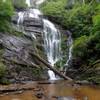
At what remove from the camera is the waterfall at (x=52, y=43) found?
34375 mm

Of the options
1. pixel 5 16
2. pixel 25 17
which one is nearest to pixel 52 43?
pixel 25 17

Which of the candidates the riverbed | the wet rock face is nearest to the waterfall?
the wet rock face

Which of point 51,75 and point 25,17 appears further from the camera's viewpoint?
point 25,17

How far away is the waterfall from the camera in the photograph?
1353 inches

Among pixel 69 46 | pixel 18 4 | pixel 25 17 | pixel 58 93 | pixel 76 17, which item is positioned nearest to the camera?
pixel 58 93

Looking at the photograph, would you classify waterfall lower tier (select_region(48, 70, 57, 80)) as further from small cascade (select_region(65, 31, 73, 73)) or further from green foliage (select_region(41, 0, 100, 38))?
green foliage (select_region(41, 0, 100, 38))

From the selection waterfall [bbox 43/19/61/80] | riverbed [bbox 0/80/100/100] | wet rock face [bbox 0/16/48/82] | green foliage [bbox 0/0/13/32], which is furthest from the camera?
waterfall [bbox 43/19/61/80]

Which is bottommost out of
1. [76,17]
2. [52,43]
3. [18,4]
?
[52,43]

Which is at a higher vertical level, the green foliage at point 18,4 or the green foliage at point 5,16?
the green foliage at point 18,4

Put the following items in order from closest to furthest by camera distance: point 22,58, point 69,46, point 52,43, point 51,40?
point 22,58
point 52,43
point 51,40
point 69,46

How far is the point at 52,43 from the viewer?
118ft

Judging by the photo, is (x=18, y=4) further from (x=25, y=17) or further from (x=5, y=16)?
(x=5, y=16)

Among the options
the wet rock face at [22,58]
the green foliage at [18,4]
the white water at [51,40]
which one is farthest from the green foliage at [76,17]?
the wet rock face at [22,58]

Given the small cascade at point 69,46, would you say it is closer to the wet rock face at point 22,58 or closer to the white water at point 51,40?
the white water at point 51,40
